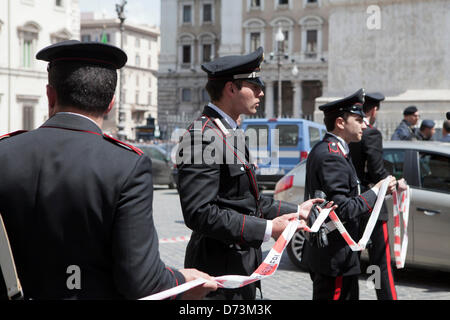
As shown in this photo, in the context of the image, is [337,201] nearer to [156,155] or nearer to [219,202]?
[219,202]

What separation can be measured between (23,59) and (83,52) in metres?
43.1

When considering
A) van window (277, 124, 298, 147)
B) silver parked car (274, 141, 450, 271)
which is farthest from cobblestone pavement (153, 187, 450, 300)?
van window (277, 124, 298, 147)

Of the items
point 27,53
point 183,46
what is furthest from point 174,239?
point 183,46

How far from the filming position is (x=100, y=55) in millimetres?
2256

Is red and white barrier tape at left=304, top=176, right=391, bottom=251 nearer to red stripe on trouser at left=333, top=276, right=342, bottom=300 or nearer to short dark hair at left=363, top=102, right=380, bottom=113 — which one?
red stripe on trouser at left=333, top=276, right=342, bottom=300

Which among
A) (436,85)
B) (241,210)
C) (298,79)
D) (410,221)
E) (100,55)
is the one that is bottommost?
(410,221)

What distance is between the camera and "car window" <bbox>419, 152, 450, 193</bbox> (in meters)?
6.74

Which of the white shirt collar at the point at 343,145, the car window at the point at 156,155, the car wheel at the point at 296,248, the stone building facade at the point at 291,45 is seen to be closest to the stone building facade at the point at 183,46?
the stone building facade at the point at 291,45

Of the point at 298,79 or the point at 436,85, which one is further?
the point at 298,79

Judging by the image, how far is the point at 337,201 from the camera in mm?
4098

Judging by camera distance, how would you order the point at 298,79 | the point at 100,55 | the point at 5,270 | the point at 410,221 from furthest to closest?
the point at 298,79, the point at 410,221, the point at 100,55, the point at 5,270
